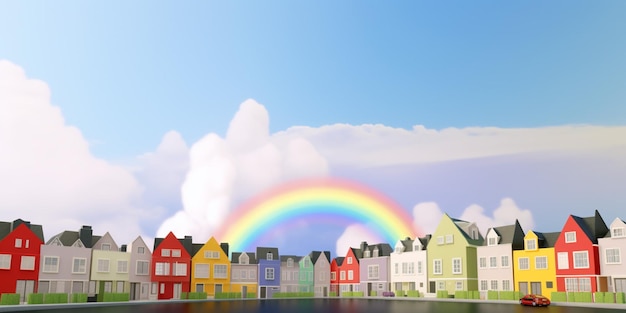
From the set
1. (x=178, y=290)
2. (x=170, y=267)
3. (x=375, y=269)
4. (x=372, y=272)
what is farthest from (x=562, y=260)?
(x=170, y=267)

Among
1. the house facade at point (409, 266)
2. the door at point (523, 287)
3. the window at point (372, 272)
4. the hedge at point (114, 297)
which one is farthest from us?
the window at point (372, 272)

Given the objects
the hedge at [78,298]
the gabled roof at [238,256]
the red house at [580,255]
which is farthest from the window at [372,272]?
the hedge at [78,298]

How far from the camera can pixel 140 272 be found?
78312 millimetres

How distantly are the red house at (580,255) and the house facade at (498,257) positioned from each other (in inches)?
276

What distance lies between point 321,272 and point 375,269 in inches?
479

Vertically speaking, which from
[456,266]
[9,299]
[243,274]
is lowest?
[9,299]

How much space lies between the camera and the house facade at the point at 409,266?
3290 inches

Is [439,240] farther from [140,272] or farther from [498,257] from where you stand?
[140,272]

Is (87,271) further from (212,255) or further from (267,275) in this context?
(267,275)

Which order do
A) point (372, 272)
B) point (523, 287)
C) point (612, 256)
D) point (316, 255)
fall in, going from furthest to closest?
point (316, 255) < point (372, 272) < point (523, 287) < point (612, 256)

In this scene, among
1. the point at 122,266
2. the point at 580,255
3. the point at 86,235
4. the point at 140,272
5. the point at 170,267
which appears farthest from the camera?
the point at 170,267

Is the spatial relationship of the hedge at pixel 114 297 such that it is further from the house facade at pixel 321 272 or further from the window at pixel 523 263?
the window at pixel 523 263

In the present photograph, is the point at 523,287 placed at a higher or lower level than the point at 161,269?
lower

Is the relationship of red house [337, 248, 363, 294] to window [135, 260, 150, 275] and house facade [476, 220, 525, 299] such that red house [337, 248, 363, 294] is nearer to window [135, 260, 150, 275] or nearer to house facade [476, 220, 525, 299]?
house facade [476, 220, 525, 299]
